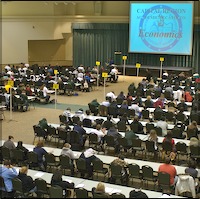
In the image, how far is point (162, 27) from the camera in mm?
29625

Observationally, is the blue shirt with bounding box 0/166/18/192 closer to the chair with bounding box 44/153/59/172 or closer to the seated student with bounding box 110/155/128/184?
the chair with bounding box 44/153/59/172

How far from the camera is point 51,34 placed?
112 feet

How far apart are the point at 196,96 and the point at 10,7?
66.3 feet

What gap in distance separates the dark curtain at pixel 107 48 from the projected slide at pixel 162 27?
1.20 m

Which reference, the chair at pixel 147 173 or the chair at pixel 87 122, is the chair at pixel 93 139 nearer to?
the chair at pixel 87 122

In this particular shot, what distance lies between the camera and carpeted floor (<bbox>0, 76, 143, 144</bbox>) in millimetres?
15585

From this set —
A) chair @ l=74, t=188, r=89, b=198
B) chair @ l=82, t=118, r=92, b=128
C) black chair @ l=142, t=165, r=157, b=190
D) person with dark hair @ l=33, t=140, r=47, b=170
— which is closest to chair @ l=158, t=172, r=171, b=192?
black chair @ l=142, t=165, r=157, b=190

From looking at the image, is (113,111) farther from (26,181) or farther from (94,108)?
(26,181)

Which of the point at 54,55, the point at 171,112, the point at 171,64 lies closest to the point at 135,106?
the point at 171,112

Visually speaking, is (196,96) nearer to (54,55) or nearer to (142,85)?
(142,85)


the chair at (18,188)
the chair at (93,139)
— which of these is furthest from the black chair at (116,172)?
the chair at (93,139)

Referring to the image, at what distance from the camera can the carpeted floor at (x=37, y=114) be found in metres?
15.6

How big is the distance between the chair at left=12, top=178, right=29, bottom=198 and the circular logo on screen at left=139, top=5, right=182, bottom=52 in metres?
22.8

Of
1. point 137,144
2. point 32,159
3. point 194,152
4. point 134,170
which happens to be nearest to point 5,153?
point 32,159
